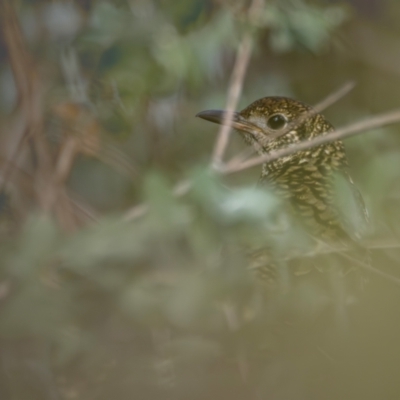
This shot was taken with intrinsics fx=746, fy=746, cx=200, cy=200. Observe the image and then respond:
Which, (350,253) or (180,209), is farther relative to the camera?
(180,209)

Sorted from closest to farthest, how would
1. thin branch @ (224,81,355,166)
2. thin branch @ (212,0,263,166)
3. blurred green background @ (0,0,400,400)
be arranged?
blurred green background @ (0,0,400,400)
thin branch @ (224,81,355,166)
thin branch @ (212,0,263,166)

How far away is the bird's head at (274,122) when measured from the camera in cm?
92

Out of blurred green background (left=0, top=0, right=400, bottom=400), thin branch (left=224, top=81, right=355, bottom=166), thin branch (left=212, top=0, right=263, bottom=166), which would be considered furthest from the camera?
thin branch (left=212, top=0, right=263, bottom=166)

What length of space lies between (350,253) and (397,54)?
513mm

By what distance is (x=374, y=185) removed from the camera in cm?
77

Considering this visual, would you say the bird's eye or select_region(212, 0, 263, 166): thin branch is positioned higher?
select_region(212, 0, 263, 166): thin branch

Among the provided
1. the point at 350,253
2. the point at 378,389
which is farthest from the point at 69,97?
the point at 378,389

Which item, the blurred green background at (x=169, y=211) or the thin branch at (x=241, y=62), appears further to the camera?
the thin branch at (x=241, y=62)

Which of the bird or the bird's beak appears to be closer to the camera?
the bird

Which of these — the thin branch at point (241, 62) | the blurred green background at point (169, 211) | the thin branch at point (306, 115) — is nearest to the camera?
the blurred green background at point (169, 211)

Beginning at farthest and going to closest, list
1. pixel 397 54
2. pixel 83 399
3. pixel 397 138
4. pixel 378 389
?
pixel 397 54
pixel 397 138
pixel 83 399
pixel 378 389

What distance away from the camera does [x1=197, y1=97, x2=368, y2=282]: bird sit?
2.38 feet

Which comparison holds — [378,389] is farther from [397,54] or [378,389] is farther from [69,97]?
[69,97]

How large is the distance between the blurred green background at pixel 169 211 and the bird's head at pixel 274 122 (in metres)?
0.06
